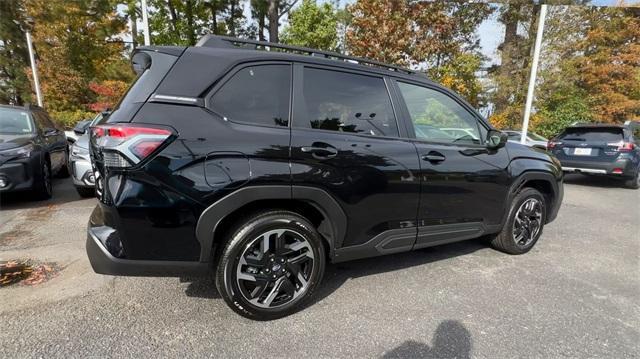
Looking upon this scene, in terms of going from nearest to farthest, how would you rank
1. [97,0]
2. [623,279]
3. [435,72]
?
[623,279] < [435,72] < [97,0]

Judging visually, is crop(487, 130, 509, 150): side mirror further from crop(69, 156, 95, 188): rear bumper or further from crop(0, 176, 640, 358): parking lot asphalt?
crop(69, 156, 95, 188): rear bumper

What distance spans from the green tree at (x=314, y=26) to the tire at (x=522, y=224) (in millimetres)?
15148

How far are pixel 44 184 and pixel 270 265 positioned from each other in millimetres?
4906

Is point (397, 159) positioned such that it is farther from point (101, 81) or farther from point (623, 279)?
point (101, 81)

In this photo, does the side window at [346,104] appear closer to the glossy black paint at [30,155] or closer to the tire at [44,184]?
the glossy black paint at [30,155]

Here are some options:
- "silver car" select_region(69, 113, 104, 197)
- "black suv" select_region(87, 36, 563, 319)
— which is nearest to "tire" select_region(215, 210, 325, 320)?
"black suv" select_region(87, 36, 563, 319)

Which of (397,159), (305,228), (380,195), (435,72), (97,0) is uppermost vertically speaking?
(97,0)

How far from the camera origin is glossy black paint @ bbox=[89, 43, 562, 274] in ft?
6.77

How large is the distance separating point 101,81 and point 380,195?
2252 centimetres

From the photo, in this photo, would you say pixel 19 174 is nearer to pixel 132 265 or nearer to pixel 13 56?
pixel 132 265

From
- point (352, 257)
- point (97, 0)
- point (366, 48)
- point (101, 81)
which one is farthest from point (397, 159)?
point (101, 81)

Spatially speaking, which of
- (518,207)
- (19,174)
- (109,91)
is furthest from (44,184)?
(109,91)

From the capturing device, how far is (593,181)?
941 centimetres

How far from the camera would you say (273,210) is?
238 cm
